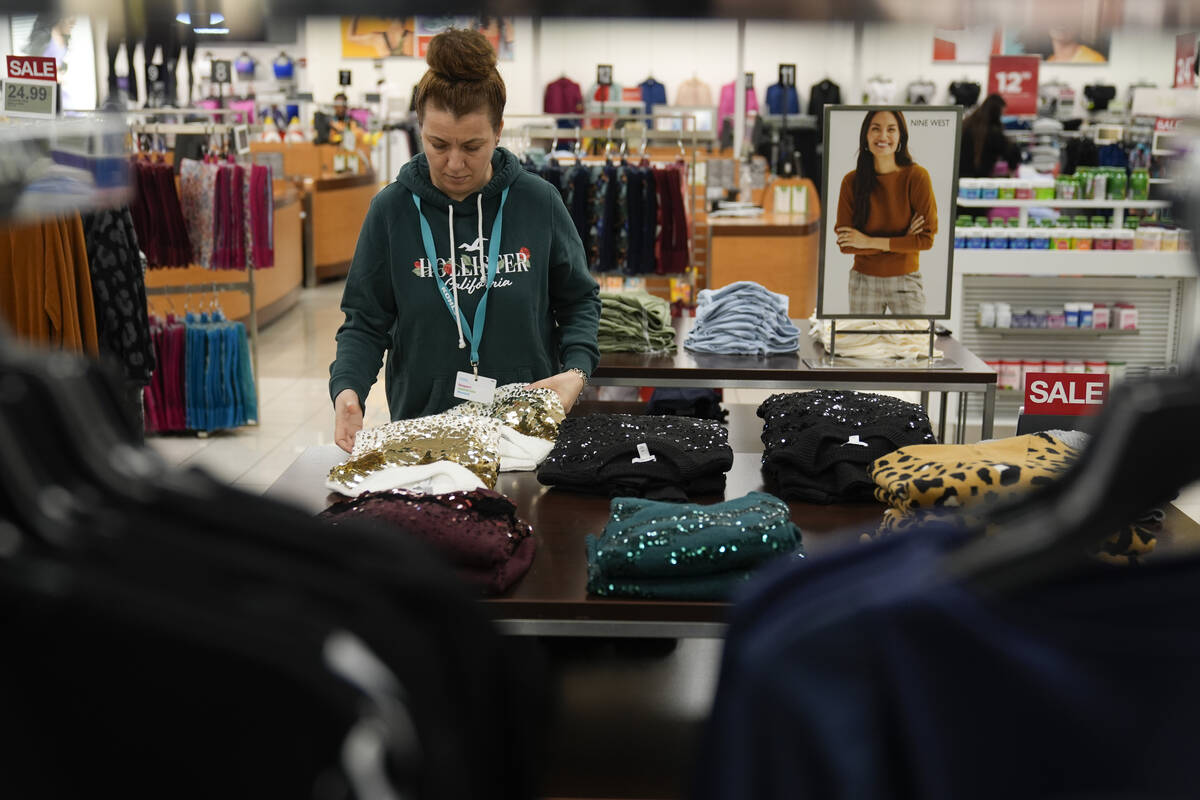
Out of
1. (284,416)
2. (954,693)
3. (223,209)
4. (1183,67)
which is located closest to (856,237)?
(954,693)

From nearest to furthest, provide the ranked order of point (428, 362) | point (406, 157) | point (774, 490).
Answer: point (774, 490) < point (428, 362) < point (406, 157)

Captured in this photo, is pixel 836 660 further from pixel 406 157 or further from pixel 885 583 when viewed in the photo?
pixel 406 157

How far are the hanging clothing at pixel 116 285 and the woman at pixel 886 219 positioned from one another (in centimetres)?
245

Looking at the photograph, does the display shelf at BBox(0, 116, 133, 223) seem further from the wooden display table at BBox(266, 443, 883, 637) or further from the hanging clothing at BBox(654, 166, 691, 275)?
the hanging clothing at BBox(654, 166, 691, 275)

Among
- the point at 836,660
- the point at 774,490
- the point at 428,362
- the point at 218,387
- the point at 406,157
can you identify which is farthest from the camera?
the point at 406,157

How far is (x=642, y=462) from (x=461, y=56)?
946mm

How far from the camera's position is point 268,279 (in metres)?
9.30

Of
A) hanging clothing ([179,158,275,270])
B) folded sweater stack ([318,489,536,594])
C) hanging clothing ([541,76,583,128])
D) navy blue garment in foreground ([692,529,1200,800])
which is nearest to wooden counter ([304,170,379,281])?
hanging clothing ([541,76,583,128])

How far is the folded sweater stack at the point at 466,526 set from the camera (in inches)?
68.9

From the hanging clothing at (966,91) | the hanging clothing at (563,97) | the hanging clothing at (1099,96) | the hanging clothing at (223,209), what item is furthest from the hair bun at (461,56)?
the hanging clothing at (1099,96)

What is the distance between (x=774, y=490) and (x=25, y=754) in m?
1.75

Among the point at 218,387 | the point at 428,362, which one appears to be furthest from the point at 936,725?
the point at 218,387

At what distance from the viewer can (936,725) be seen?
780mm

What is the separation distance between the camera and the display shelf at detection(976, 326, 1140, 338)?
19.4ft
